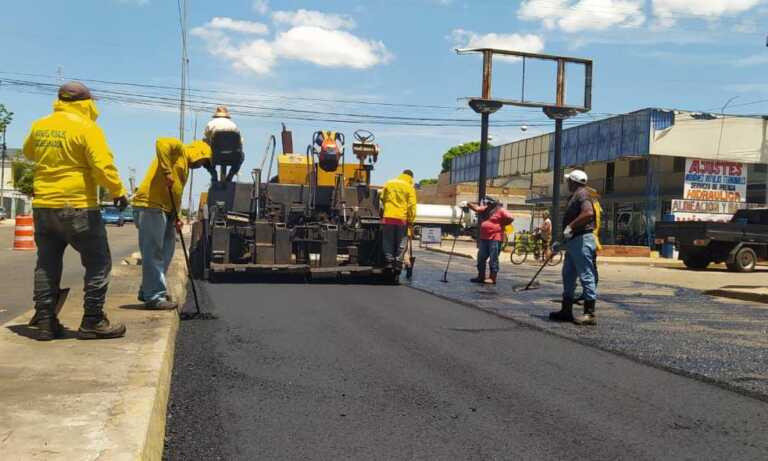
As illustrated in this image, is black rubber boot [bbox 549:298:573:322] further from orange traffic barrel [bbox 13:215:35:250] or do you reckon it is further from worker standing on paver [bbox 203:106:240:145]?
orange traffic barrel [bbox 13:215:35:250]

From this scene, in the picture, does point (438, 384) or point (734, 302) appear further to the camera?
point (734, 302)

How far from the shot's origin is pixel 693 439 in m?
3.72

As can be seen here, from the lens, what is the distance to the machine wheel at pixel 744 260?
1952 cm

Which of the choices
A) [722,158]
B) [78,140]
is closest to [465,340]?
[78,140]

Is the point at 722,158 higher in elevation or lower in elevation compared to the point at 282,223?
higher

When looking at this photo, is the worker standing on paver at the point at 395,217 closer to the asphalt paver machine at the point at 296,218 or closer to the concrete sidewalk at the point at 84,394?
the asphalt paver machine at the point at 296,218

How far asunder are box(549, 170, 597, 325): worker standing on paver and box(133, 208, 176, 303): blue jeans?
4100 mm

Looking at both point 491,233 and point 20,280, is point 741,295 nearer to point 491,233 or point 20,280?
point 491,233

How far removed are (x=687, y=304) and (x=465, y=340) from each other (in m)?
5.30

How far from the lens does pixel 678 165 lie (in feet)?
113

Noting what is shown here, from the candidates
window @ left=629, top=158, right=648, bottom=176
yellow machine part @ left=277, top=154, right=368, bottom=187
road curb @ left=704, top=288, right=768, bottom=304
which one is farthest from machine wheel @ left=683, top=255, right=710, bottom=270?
window @ left=629, top=158, right=648, bottom=176

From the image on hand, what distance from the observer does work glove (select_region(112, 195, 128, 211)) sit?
195 inches

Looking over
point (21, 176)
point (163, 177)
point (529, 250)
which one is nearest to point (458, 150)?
point (21, 176)

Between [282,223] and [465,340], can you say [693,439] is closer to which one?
[465,340]
